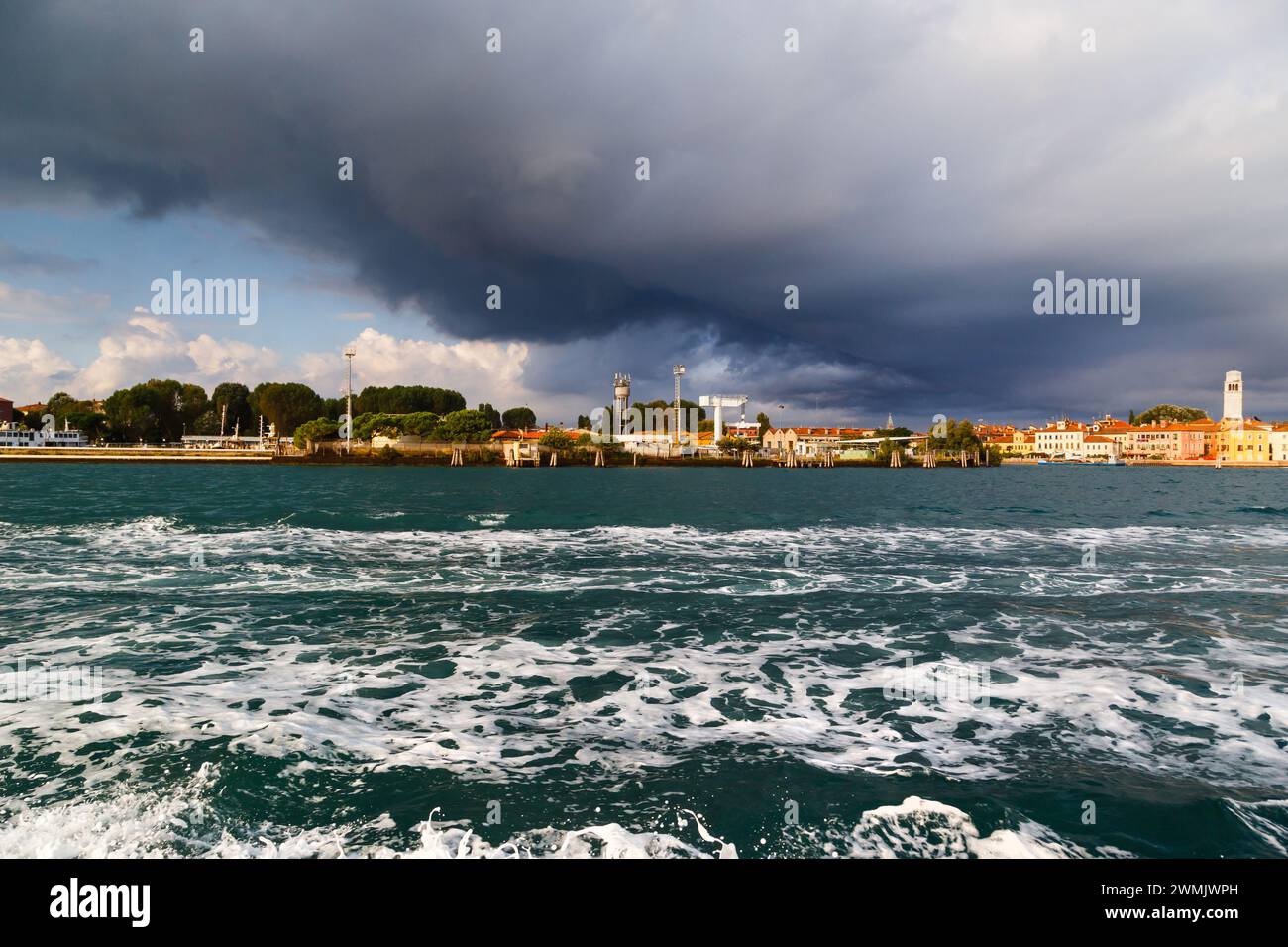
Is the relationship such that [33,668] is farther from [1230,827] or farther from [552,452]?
[552,452]

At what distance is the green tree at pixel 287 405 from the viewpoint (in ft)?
534

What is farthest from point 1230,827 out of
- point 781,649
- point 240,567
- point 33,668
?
point 240,567

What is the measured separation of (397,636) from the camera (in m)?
11.6

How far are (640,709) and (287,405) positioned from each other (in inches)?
7056

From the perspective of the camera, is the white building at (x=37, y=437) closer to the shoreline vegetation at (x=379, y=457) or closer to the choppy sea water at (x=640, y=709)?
the shoreline vegetation at (x=379, y=457)

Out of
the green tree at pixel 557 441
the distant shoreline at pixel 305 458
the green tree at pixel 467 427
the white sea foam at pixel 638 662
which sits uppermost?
the green tree at pixel 467 427

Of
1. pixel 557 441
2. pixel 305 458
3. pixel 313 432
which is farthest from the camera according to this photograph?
pixel 557 441

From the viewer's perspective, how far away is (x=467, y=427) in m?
152

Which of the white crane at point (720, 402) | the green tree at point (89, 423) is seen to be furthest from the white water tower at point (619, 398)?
the green tree at point (89, 423)

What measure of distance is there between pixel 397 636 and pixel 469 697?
353 cm

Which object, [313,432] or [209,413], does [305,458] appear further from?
[209,413]

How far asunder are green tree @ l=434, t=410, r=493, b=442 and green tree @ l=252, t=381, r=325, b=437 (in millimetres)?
39788

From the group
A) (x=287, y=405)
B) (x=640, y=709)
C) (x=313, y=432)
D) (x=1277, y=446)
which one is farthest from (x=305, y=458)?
(x=1277, y=446)

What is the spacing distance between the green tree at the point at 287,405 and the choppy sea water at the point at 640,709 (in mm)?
160116
